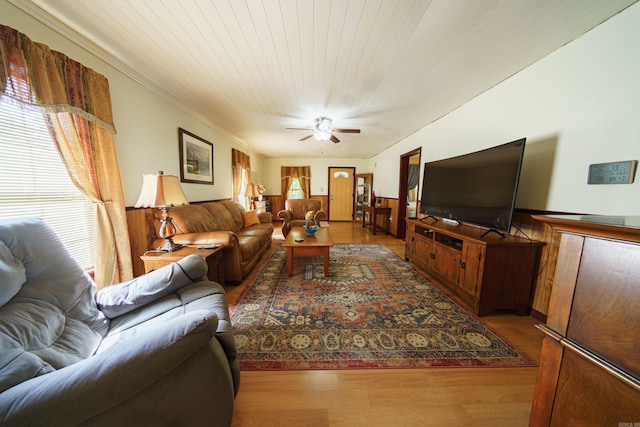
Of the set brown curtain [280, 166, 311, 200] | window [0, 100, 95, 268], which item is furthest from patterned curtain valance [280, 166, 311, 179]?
window [0, 100, 95, 268]

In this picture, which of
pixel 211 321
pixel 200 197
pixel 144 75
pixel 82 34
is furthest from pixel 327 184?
pixel 211 321

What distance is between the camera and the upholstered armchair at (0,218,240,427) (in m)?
0.51

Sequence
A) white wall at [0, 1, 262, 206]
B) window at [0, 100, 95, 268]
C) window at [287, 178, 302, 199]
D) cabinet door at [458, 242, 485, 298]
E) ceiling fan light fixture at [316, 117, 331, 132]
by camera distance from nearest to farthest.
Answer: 1. window at [0, 100, 95, 268]
2. white wall at [0, 1, 262, 206]
3. cabinet door at [458, 242, 485, 298]
4. ceiling fan light fixture at [316, 117, 331, 132]
5. window at [287, 178, 302, 199]

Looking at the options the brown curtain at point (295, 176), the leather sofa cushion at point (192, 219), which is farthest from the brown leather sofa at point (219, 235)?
the brown curtain at point (295, 176)

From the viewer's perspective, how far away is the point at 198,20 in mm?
1402

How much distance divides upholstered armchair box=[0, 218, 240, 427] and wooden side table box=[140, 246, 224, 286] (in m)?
0.53

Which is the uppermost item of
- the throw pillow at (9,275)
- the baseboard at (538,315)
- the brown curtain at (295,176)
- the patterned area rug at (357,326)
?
the brown curtain at (295,176)

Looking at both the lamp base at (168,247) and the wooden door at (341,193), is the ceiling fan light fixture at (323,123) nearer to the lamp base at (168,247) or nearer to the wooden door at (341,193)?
the lamp base at (168,247)

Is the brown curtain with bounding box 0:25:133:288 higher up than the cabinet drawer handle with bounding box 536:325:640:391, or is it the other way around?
the brown curtain with bounding box 0:25:133:288

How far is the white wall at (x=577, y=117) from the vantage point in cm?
132

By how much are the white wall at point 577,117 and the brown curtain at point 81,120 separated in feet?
12.4

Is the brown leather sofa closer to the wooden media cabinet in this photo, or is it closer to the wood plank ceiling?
the wood plank ceiling

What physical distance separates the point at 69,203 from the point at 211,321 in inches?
73.3

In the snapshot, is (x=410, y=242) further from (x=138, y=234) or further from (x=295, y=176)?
(x=295, y=176)
